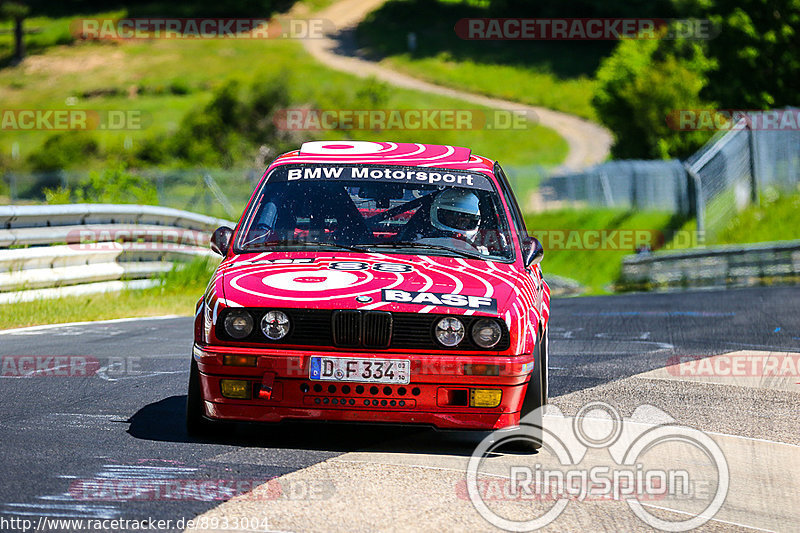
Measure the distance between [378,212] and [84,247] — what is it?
7.46 meters

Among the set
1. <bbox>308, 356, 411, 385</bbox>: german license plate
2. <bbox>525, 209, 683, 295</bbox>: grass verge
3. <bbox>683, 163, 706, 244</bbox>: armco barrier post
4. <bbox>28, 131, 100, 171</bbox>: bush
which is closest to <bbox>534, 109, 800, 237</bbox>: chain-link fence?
<bbox>683, 163, 706, 244</bbox>: armco barrier post

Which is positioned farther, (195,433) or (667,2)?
(667,2)

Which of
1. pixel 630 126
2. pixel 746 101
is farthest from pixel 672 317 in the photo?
pixel 630 126

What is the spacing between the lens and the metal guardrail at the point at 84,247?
41.8 feet

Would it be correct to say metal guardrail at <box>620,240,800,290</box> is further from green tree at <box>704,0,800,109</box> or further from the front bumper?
green tree at <box>704,0,800,109</box>

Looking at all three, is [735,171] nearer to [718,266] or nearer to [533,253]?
[718,266]

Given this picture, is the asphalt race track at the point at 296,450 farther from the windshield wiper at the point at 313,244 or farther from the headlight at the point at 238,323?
the windshield wiper at the point at 313,244

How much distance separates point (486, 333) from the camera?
6.16m

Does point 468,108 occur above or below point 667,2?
below

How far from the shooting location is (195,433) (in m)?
6.45

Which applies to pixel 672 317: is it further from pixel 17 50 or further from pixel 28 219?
pixel 17 50

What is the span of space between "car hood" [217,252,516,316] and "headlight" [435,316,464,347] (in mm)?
66

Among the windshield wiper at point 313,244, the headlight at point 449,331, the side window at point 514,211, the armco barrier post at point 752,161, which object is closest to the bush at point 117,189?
the side window at point 514,211

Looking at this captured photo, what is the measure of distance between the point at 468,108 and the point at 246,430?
76.1 m
